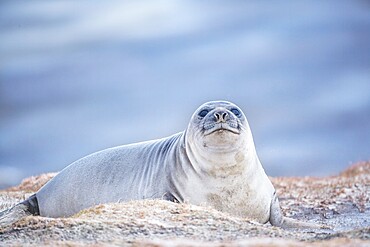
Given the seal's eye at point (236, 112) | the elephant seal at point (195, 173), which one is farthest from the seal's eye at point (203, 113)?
the seal's eye at point (236, 112)

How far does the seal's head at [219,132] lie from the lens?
9.30 metres

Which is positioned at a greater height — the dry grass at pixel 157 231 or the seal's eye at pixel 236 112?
A: the seal's eye at pixel 236 112

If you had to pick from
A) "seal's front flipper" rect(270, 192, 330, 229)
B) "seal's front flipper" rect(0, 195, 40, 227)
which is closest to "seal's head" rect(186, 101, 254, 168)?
"seal's front flipper" rect(270, 192, 330, 229)

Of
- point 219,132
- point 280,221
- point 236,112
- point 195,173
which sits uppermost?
point 236,112

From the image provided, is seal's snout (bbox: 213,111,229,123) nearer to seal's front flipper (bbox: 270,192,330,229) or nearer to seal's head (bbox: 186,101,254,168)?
seal's head (bbox: 186,101,254,168)

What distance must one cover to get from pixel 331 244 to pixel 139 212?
110 inches

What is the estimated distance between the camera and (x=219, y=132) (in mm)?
9312

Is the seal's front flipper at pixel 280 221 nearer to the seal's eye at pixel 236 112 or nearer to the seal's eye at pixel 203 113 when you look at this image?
the seal's eye at pixel 236 112

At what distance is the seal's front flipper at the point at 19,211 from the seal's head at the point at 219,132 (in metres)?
2.98

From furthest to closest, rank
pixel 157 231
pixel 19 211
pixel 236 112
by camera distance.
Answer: pixel 19 211, pixel 236 112, pixel 157 231

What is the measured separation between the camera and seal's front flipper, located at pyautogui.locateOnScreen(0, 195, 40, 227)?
10753 mm

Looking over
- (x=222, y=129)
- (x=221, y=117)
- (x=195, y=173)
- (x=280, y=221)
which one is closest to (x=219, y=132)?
(x=222, y=129)

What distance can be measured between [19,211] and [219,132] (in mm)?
3852

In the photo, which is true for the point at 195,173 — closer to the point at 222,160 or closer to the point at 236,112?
the point at 222,160
